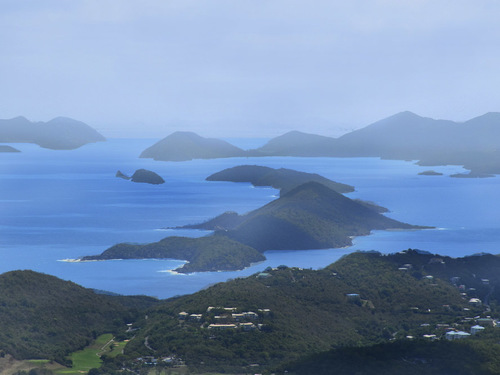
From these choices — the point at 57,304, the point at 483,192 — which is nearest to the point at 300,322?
the point at 57,304

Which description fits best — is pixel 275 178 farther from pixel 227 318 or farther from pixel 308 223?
pixel 227 318

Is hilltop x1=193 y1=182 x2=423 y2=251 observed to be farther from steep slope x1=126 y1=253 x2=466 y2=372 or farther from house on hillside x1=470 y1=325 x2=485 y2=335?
house on hillside x1=470 y1=325 x2=485 y2=335

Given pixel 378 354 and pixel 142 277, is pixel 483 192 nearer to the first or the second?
pixel 142 277

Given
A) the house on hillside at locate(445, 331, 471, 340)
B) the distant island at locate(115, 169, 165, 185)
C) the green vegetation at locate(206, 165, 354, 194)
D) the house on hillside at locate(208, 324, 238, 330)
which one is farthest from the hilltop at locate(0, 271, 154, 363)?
the distant island at locate(115, 169, 165, 185)

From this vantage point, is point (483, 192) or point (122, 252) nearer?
point (122, 252)

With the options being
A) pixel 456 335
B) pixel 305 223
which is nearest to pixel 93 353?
pixel 456 335
